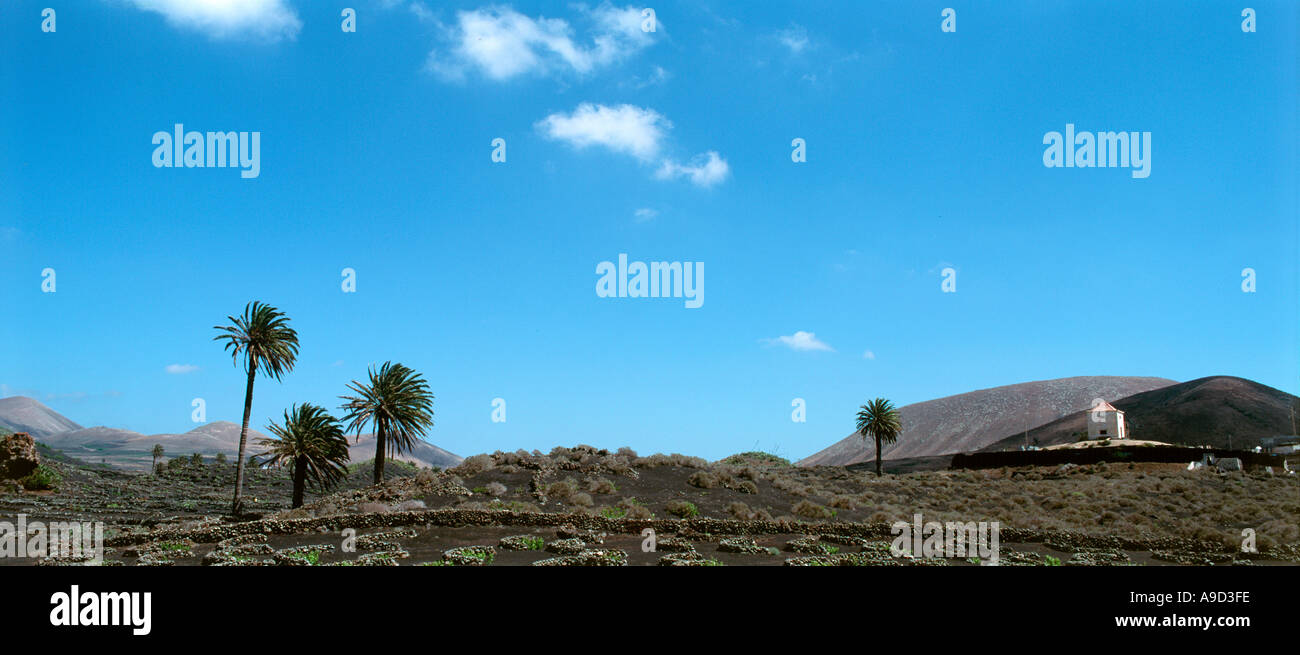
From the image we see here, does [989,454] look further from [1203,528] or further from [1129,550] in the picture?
[1129,550]

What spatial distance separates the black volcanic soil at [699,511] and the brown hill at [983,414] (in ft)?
304

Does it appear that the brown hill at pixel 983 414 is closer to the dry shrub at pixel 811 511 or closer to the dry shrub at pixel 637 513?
the dry shrub at pixel 811 511

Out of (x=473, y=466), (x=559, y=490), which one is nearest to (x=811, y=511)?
(x=559, y=490)

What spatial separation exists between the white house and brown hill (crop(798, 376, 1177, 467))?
169 feet

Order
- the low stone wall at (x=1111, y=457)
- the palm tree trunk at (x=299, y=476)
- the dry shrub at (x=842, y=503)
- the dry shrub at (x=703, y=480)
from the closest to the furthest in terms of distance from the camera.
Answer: the dry shrub at (x=842, y=503), the dry shrub at (x=703, y=480), the palm tree trunk at (x=299, y=476), the low stone wall at (x=1111, y=457)

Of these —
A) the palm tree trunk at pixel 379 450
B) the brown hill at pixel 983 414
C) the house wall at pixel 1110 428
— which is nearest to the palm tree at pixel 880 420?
the house wall at pixel 1110 428

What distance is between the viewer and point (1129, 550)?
29297mm

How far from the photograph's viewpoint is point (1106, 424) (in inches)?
3671

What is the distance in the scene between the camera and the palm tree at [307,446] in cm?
4994

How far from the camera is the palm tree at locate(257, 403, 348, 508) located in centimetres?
4994

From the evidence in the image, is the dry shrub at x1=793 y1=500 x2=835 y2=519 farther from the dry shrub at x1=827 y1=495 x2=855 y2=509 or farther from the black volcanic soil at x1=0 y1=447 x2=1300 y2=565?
the dry shrub at x1=827 y1=495 x2=855 y2=509

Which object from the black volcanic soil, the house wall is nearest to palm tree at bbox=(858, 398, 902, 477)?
the black volcanic soil
